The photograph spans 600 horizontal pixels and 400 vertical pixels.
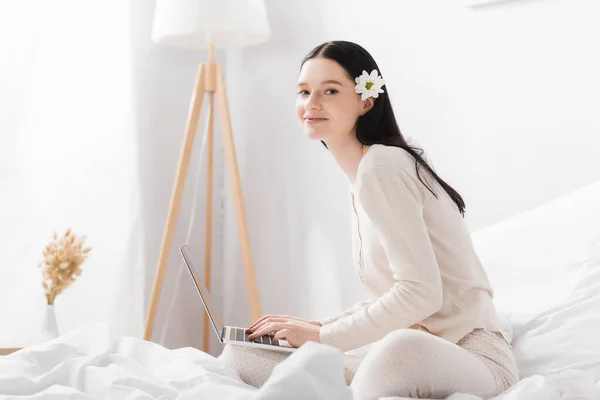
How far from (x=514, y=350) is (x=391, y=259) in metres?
0.31

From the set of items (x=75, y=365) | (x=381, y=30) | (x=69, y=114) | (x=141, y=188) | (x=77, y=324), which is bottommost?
(x=77, y=324)

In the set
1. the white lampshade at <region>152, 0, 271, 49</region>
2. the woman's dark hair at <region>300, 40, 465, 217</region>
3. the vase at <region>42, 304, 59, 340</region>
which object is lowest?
the vase at <region>42, 304, 59, 340</region>

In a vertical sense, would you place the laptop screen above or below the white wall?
below

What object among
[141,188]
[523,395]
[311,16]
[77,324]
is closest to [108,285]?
[77,324]

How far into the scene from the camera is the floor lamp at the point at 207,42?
2.61m

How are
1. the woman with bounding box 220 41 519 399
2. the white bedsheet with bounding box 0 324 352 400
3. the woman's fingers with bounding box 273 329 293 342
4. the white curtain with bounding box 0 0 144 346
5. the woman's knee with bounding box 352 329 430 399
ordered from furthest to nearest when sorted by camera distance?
1. the white curtain with bounding box 0 0 144 346
2. the woman's fingers with bounding box 273 329 293 342
3. the woman with bounding box 220 41 519 399
4. the woman's knee with bounding box 352 329 430 399
5. the white bedsheet with bounding box 0 324 352 400

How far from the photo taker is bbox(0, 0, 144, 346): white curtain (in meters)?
2.52

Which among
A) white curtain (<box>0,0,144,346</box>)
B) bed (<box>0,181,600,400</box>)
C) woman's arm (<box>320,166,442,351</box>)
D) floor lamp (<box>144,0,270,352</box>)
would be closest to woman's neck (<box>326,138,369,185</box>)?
woman's arm (<box>320,166,442,351</box>)

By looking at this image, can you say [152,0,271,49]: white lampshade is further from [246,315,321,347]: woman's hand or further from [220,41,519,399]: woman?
[246,315,321,347]: woman's hand

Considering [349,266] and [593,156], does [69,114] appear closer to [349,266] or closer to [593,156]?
[349,266]

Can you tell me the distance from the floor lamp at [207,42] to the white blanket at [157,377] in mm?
1198

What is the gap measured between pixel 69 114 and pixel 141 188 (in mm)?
380

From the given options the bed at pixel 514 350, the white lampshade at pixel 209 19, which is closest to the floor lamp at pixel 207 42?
the white lampshade at pixel 209 19

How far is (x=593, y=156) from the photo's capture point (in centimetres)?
190
